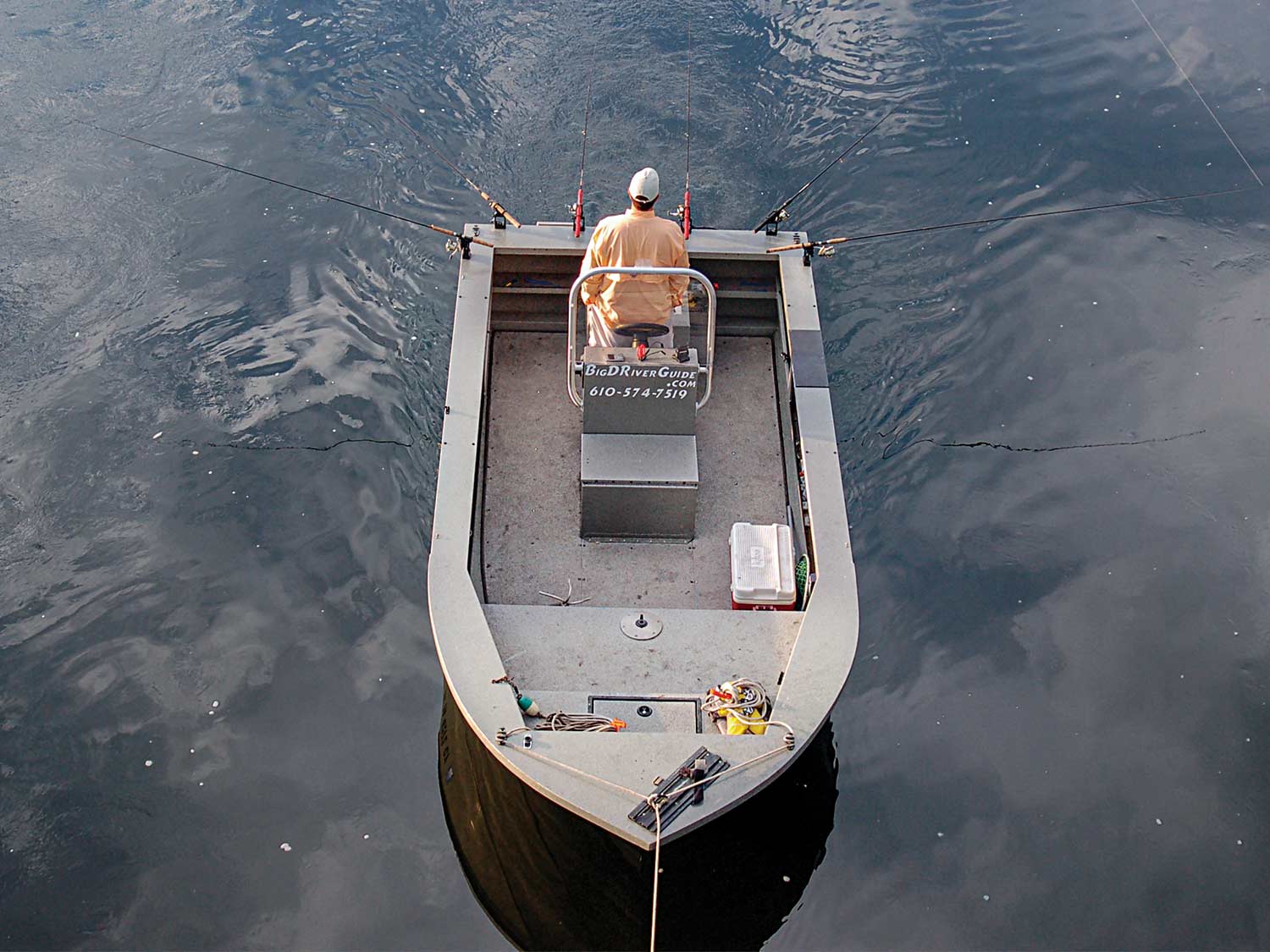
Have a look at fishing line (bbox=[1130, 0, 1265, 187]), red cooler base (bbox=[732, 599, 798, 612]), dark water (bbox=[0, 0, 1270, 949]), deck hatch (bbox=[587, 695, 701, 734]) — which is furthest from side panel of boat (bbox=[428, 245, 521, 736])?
fishing line (bbox=[1130, 0, 1265, 187])

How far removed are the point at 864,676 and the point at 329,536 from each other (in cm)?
303

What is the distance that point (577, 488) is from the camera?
6.46 metres

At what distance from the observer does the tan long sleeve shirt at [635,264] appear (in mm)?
5914

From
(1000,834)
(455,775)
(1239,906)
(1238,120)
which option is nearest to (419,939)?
(455,775)

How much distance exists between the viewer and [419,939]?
530cm

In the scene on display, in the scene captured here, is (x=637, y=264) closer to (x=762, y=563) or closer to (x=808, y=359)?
(x=808, y=359)

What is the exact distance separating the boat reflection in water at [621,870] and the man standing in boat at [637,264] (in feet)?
7.26

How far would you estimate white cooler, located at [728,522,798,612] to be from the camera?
224 inches

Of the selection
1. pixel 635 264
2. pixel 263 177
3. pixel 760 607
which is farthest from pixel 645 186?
pixel 263 177

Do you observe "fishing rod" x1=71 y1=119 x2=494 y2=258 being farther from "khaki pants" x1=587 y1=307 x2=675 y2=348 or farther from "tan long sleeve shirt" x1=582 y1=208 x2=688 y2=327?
"tan long sleeve shirt" x1=582 y1=208 x2=688 y2=327

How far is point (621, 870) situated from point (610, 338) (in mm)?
2551

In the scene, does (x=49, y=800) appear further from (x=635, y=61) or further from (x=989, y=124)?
(x=989, y=124)

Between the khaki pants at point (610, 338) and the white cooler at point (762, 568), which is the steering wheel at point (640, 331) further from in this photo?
the white cooler at point (762, 568)

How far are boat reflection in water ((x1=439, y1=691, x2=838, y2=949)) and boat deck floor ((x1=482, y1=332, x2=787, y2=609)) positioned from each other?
96cm
